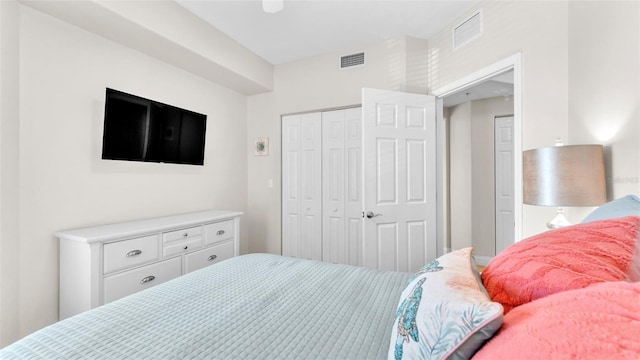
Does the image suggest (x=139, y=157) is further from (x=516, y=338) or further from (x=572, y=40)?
(x=572, y=40)

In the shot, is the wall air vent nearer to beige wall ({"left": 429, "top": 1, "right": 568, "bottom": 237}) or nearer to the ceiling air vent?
beige wall ({"left": 429, "top": 1, "right": 568, "bottom": 237})

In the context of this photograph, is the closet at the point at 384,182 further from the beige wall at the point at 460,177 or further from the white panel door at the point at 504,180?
the white panel door at the point at 504,180

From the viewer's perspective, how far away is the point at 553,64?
5.80 feet

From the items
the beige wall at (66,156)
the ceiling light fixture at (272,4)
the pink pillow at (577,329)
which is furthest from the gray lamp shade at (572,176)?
the beige wall at (66,156)

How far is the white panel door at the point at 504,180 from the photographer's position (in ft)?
12.5

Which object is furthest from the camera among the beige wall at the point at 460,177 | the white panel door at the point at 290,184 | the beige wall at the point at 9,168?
the beige wall at the point at 460,177

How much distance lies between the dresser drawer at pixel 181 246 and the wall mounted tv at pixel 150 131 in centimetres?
82

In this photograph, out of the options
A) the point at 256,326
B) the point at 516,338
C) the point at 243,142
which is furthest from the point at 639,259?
the point at 243,142

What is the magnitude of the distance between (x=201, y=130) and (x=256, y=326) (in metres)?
2.61

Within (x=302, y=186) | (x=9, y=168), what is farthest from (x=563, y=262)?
(x=302, y=186)

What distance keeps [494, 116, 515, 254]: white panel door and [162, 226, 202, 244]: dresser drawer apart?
391 centimetres

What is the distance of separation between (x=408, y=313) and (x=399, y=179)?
2.17m

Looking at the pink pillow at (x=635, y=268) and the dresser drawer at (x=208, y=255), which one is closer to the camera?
the pink pillow at (x=635, y=268)

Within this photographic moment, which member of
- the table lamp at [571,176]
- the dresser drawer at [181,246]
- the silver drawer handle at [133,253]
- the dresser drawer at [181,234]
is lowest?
the dresser drawer at [181,246]
